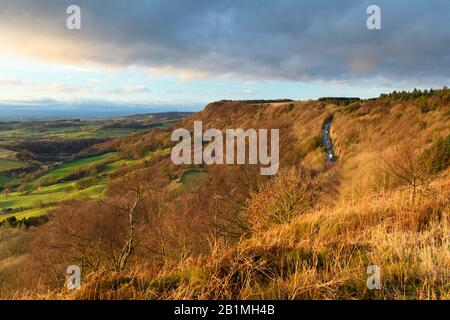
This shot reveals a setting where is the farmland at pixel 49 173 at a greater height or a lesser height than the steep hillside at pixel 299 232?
lesser

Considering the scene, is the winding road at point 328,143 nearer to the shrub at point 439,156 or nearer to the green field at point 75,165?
the shrub at point 439,156

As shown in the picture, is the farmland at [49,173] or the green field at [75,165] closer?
the farmland at [49,173]

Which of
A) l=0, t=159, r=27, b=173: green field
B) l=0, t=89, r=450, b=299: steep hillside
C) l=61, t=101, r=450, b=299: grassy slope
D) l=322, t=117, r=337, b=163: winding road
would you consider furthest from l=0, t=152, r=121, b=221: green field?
l=61, t=101, r=450, b=299: grassy slope

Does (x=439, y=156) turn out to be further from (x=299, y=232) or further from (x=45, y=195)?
(x=45, y=195)

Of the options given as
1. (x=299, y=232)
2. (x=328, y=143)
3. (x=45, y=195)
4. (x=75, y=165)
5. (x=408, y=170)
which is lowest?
(x=45, y=195)

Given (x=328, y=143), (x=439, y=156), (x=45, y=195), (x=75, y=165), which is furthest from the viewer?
(x=75, y=165)

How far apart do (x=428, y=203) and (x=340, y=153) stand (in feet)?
119

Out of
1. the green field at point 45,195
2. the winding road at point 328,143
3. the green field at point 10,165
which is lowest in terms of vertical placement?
the green field at point 45,195

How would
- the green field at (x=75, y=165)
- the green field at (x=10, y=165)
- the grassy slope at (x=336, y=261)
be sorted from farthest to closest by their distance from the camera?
the green field at (x=10, y=165) → the green field at (x=75, y=165) → the grassy slope at (x=336, y=261)

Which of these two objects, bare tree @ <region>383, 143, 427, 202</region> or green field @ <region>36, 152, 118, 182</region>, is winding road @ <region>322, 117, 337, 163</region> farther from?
green field @ <region>36, 152, 118, 182</region>

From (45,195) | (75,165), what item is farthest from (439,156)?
(75,165)

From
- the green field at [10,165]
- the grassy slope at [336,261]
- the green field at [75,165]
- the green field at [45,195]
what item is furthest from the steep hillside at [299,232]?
the green field at [10,165]

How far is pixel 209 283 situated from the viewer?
12.3ft
